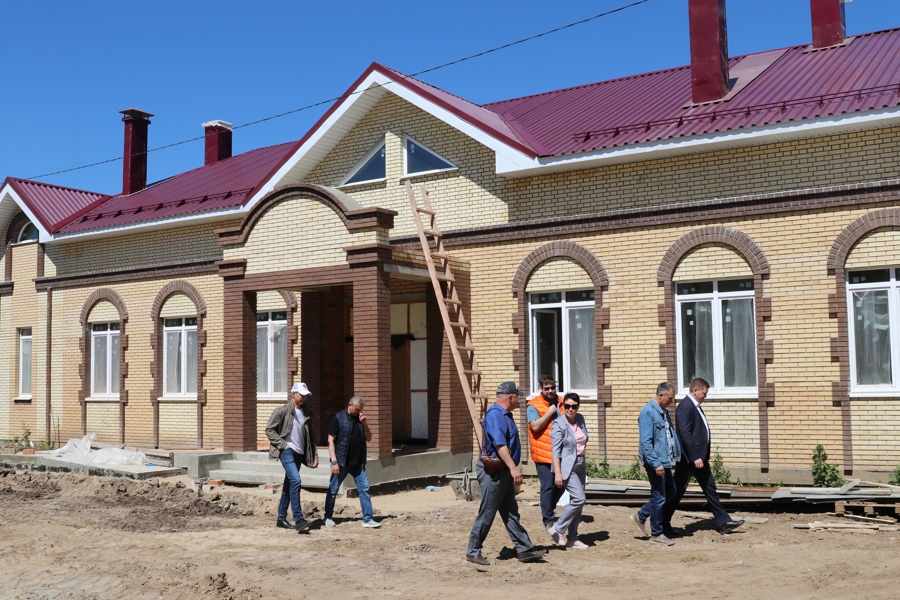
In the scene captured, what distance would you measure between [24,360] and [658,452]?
56.8 ft

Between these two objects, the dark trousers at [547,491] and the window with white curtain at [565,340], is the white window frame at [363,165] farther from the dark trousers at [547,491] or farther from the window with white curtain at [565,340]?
the dark trousers at [547,491]

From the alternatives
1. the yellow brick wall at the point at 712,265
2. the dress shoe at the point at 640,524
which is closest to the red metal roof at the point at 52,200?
the yellow brick wall at the point at 712,265

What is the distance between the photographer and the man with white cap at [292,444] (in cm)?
1062

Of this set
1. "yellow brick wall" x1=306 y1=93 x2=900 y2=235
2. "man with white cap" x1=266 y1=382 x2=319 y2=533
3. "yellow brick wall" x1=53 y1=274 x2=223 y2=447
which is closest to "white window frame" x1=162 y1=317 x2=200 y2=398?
"yellow brick wall" x1=53 y1=274 x2=223 y2=447

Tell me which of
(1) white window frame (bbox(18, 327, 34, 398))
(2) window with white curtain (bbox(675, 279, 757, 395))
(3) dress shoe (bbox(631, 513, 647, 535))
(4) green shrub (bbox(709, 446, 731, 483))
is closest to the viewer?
(3) dress shoe (bbox(631, 513, 647, 535))

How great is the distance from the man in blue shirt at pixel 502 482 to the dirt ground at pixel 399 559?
16cm

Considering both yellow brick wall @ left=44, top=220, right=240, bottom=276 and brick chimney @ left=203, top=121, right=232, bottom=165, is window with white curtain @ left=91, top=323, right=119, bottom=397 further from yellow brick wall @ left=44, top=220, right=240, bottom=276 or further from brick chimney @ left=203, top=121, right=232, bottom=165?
brick chimney @ left=203, top=121, right=232, bottom=165

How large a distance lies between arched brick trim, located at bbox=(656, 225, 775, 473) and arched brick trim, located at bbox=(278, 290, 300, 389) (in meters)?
6.89

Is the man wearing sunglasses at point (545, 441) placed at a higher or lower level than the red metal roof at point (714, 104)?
lower

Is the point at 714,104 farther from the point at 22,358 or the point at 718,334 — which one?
the point at 22,358

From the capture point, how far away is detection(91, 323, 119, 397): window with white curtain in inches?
790

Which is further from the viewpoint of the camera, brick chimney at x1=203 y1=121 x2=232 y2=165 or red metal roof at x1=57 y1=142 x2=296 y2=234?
brick chimney at x1=203 y1=121 x2=232 y2=165

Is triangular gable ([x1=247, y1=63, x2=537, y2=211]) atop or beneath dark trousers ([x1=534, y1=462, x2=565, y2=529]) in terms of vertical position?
atop

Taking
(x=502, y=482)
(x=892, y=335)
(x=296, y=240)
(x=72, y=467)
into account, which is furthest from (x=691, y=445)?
(x=72, y=467)
